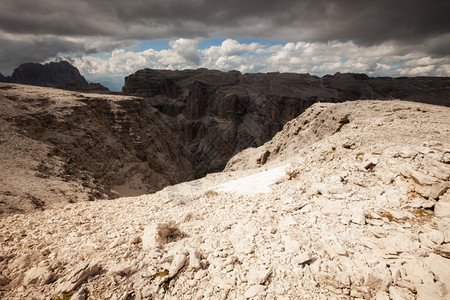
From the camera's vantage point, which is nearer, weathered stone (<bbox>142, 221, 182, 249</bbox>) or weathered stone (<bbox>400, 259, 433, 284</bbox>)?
weathered stone (<bbox>400, 259, 433, 284</bbox>)

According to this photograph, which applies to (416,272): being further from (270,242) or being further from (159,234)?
(159,234)

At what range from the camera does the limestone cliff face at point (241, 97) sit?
395 feet

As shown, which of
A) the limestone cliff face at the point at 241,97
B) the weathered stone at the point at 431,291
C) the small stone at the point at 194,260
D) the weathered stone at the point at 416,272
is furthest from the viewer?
the limestone cliff face at the point at 241,97

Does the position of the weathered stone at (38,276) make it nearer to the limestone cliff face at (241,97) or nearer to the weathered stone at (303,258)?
the weathered stone at (303,258)

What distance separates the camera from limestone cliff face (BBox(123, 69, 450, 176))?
395 ft

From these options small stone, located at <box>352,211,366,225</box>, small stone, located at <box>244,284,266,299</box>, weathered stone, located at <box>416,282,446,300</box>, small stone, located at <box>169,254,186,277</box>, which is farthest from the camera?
small stone, located at <box>352,211,366,225</box>

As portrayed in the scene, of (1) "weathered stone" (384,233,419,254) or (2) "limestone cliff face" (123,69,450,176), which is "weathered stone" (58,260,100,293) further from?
(2) "limestone cliff face" (123,69,450,176)

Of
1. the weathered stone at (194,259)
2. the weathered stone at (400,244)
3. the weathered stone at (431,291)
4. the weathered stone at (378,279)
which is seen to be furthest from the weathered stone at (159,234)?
the weathered stone at (431,291)

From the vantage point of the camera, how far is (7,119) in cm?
3117

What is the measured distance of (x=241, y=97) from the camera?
13200 centimetres

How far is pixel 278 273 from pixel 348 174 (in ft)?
19.1

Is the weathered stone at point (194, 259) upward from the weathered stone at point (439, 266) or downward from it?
downward

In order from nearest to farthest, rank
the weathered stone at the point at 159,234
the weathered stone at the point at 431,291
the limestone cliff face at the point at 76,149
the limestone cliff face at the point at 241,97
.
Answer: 1. the weathered stone at the point at 431,291
2. the weathered stone at the point at 159,234
3. the limestone cliff face at the point at 76,149
4. the limestone cliff face at the point at 241,97

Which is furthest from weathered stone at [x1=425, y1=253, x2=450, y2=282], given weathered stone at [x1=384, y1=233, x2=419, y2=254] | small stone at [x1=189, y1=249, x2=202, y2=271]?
small stone at [x1=189, y1=249, x2=202, y2=271]
